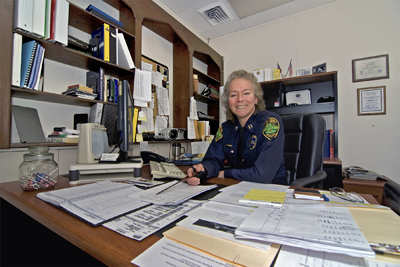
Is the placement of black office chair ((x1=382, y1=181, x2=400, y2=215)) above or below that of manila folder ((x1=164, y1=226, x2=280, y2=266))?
above

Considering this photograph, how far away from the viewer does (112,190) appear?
718 mm

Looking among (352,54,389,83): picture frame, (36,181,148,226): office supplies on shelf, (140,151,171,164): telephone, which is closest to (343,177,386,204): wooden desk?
(352,54,389,83): picture frame

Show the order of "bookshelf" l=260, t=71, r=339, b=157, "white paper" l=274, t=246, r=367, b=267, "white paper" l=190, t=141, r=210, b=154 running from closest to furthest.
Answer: "white paper" l=274, t=246, r=367, b=267 → "bookshelf" l=260, t=71, r=339, b=157 → "white paper" l=190, t=141, r=210, b=154

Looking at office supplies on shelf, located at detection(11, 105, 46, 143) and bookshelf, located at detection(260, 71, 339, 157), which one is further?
bookshelf, located at detection(260, 71, 339, 157)

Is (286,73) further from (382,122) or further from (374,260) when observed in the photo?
(374,260)

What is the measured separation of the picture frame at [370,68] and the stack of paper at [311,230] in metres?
2.76

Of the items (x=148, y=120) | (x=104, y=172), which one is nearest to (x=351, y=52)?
(x=148, y=120)

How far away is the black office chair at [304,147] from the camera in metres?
1.28

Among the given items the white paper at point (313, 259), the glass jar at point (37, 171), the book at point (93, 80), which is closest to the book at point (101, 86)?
the book at point (93, 80)

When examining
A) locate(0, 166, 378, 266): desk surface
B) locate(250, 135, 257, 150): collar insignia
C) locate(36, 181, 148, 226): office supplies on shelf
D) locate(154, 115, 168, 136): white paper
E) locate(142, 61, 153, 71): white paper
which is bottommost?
locate(0, 166, 378, 266): desk surface

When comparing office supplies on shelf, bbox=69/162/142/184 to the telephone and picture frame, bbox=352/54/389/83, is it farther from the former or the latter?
picture frame, bbox=352/54/389/83

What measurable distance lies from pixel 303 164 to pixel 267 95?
5.61ft

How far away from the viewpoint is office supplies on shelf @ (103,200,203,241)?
0.42 metres

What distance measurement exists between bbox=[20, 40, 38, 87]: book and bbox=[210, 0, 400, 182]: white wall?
9.53ft
